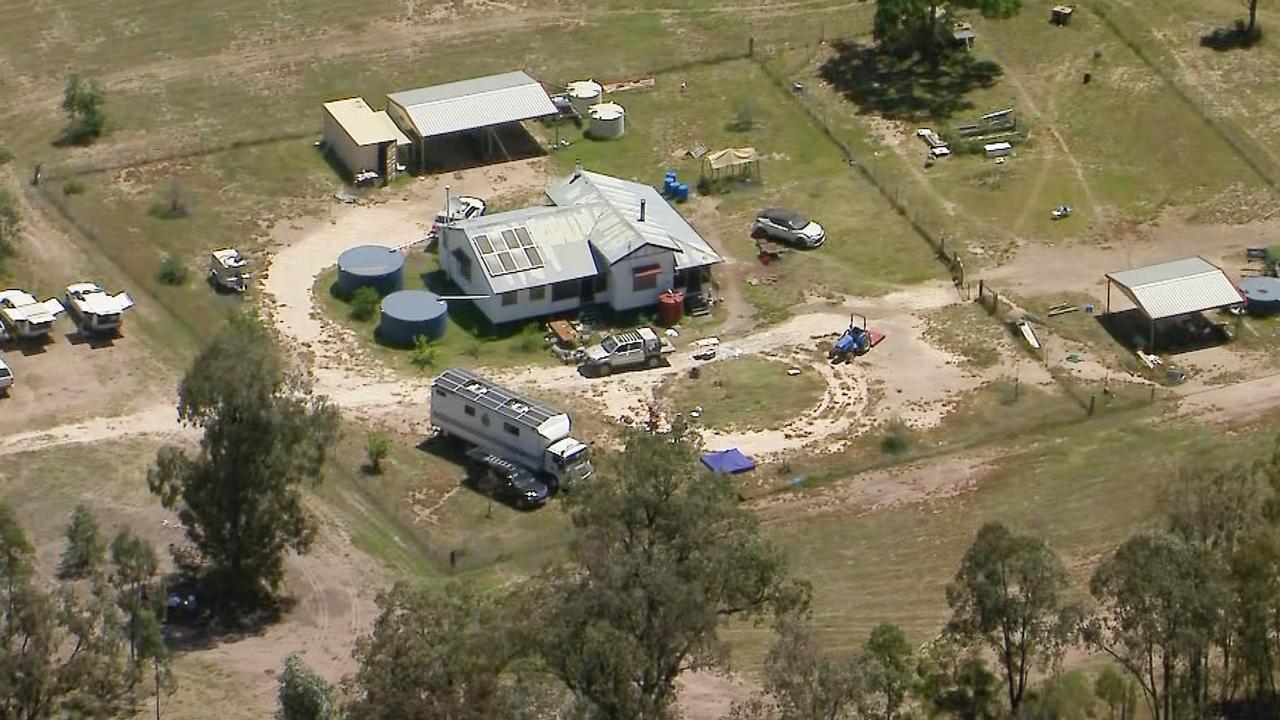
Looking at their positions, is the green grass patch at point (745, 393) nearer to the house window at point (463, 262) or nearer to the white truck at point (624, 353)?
the white truck at point (624, 353)

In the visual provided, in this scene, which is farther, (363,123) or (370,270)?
(363,123)

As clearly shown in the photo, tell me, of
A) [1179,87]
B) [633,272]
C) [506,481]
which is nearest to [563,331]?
[633,272]

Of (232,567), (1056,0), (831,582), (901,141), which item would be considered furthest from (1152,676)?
(1056,0)

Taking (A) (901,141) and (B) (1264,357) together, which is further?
(A) (901,141)

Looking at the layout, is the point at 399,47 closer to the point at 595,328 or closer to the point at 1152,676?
the point at 595,328

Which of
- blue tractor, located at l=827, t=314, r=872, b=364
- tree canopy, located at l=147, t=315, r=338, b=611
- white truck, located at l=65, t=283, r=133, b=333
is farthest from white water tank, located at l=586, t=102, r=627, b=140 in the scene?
tree canopy, located at l=147, t=315, r=338, b=611

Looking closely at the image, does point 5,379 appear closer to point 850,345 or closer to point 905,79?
point 850,345

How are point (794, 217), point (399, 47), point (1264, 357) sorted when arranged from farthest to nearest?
point (399, 47)
point (794, 217)
point (1264, 357)
